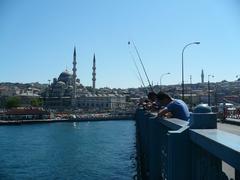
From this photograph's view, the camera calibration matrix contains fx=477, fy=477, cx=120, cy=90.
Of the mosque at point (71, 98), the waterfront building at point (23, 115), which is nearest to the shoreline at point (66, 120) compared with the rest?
the waterfront building at point (23, 115)

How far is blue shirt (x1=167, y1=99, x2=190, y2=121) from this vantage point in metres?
6.65

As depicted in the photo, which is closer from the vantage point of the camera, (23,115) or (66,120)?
(23,115)

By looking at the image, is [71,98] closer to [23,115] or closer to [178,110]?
[23,115]

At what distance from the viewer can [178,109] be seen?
265 inches

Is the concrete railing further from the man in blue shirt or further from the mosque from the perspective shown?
the mosque

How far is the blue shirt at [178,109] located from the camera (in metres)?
6.65

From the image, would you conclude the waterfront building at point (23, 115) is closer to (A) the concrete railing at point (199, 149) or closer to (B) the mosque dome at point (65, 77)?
(B) the mosque dome at point (65, 77)

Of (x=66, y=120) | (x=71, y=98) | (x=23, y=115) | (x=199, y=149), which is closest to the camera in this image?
(x=199, y=149)

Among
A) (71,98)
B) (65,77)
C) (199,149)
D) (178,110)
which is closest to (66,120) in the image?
(71,98)

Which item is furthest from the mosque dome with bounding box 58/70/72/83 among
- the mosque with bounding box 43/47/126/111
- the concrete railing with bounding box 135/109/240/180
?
the concrete railing with bounding box 135/109/240/180

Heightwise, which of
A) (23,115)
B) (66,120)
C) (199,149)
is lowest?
(66,120)

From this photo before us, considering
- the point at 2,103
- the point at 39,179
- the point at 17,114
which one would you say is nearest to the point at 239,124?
Answer: the point at 39,179

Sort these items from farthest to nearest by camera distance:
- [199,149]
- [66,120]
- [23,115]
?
[66,120]
[23,115]
[199,149]

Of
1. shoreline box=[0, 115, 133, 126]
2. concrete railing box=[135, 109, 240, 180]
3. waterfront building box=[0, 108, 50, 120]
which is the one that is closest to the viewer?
concrete railing box=[135, 109, 240, 180]
